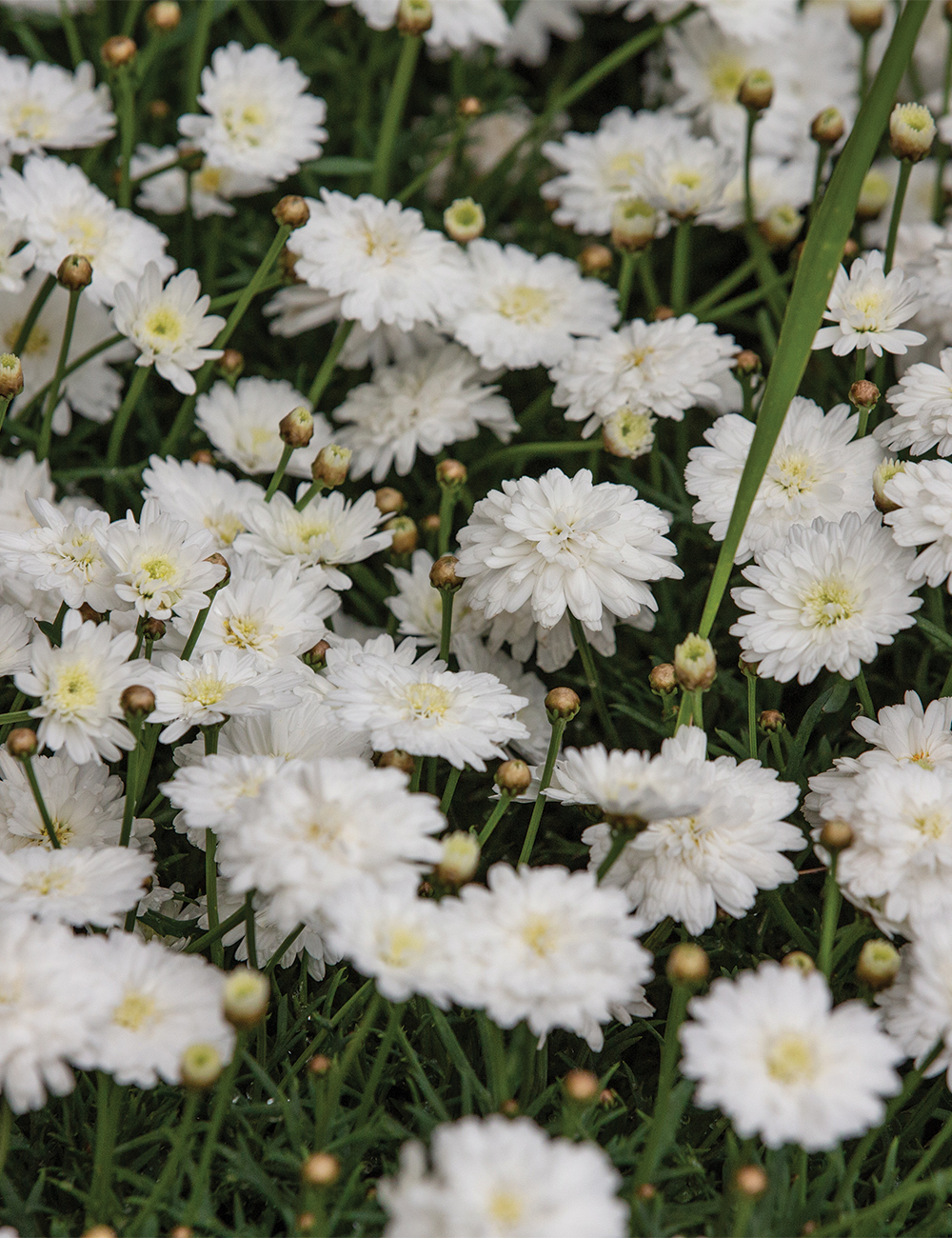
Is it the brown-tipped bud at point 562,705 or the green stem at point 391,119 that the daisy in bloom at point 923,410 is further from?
the green stem at point 391,119

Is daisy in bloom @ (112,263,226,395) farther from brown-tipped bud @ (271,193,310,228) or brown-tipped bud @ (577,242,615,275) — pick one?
brown-tipped bud @ (577,242,615,275)

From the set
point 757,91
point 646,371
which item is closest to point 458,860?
point 646,371

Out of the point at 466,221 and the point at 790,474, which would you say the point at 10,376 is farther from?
the point at 790,474

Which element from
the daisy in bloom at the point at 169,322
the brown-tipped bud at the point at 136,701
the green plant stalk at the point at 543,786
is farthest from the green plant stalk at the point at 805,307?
the daisy in bloom at the point at 169,322

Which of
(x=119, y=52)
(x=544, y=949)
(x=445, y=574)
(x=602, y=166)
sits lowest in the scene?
(x=544, y=949)

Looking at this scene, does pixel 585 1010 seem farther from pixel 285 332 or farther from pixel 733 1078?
pixel 285 332
